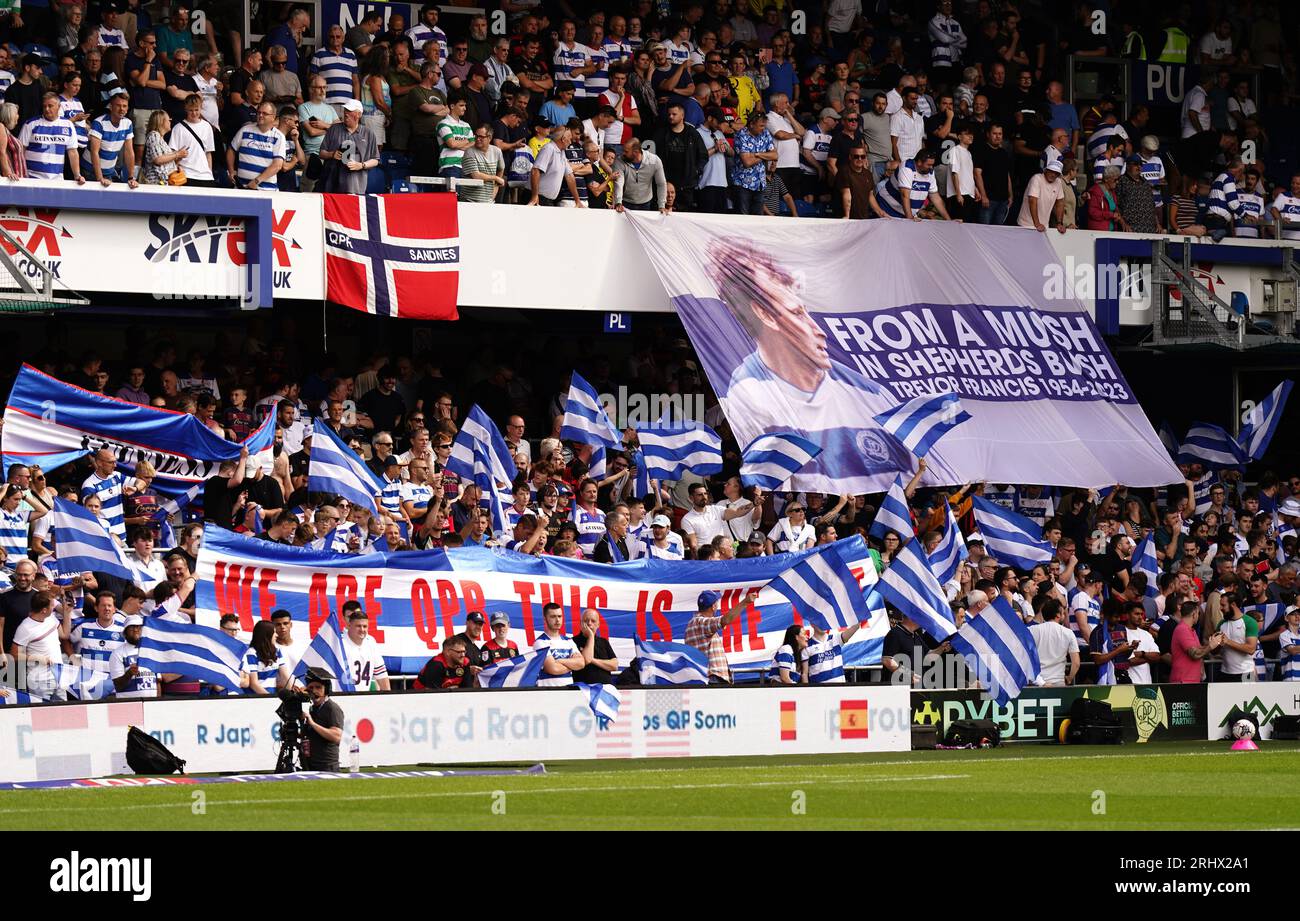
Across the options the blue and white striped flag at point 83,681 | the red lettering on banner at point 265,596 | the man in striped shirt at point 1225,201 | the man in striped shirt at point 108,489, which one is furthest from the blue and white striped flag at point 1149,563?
the blue and white striped flag at point 83,681

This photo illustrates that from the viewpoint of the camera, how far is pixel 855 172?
2783 centimetres

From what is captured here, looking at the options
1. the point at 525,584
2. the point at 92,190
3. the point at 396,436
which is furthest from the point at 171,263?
the point at 525,584

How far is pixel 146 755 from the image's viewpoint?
1788 centimetres

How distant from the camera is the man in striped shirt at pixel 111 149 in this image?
909 inches

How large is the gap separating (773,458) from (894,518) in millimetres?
1654

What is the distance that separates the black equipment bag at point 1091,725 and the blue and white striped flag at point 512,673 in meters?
5.85

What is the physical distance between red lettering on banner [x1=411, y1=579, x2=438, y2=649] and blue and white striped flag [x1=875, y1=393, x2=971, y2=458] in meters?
6.86

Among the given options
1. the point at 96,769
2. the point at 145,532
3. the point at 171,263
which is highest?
the point at 171,263

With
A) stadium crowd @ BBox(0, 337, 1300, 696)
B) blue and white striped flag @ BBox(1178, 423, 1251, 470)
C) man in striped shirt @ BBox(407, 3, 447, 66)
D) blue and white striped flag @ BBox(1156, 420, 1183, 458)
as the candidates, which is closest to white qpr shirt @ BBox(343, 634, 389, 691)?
stadium crowd @ BBox(0, 337, 1300, 696)

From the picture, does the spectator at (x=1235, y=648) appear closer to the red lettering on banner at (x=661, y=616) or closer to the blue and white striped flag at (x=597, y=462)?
the red lettering on banner at (x=661, y=616)

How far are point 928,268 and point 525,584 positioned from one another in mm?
8408

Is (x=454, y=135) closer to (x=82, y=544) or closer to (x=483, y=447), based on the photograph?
(x=483, y=447)
